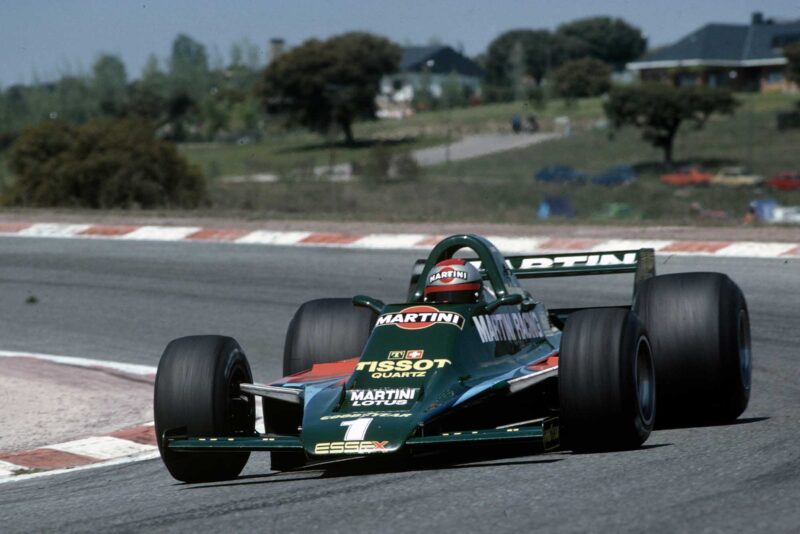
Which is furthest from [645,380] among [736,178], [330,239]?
[736,178]

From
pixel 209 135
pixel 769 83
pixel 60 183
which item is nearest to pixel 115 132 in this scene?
pixel 60 183

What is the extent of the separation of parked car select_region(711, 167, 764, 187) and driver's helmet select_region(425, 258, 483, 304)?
45.2 meters

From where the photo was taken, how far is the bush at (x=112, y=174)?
30.6m

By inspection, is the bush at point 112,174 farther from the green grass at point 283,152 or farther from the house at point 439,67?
the house at point 439,67

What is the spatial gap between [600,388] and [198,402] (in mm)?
2020

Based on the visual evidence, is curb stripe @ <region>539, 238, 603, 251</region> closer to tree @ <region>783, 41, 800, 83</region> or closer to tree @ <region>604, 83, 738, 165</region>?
tree @ <region>604, 83, 738, 165</region>

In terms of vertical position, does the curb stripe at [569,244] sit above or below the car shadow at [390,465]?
below

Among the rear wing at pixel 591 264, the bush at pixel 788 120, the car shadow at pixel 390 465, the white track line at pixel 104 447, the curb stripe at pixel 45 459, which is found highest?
the rear wing at pixel 591 264

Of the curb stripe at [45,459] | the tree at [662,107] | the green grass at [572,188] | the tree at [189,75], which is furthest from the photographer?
the tree at [189,75]

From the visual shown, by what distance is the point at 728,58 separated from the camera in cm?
10344

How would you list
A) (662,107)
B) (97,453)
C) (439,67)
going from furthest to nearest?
(439,67) → (662,107) → (97,453)

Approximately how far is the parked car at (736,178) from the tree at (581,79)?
29826 millimetres

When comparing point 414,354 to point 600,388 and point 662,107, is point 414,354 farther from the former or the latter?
point 662,107

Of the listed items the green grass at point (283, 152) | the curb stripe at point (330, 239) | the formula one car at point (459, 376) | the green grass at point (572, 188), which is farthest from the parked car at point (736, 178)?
the formula one car at point (459, 376)
